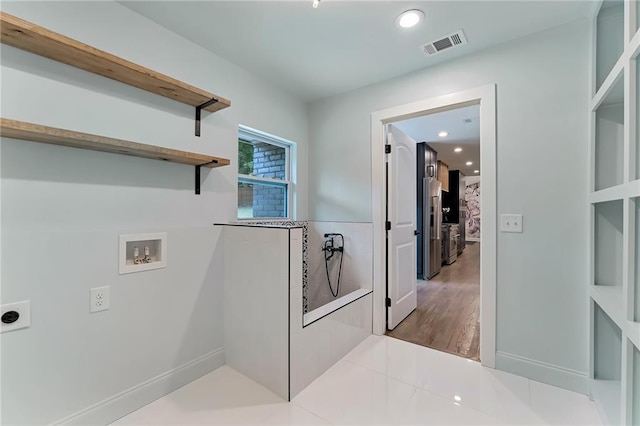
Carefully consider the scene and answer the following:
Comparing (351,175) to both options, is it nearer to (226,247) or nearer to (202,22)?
(226,247)

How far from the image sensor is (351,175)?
285 centimetres

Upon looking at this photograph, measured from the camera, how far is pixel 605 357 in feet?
5.57

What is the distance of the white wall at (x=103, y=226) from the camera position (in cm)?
134

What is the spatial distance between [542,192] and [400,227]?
1.29 m

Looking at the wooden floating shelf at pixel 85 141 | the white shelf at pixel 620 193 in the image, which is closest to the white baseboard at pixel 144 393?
the wooden floating shelf at pixel 85 141

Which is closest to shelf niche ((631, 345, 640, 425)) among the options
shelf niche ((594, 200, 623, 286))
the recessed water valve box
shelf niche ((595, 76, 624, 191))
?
shelf niche ((594, 200, 623, 286))

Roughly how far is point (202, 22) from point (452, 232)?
6.50 meters

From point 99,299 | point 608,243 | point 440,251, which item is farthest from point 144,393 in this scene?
point 440,251

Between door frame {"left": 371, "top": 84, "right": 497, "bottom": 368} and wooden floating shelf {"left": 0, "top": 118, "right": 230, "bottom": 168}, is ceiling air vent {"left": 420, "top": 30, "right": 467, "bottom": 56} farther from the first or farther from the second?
wooden floating shelf {"left": 0, "top": 118, "right": 230, "bottom": 168}

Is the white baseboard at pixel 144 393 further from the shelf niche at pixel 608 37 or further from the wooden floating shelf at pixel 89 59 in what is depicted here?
the shelf niche at pixel 608 37

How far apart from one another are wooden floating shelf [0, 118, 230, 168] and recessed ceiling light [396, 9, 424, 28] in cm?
159

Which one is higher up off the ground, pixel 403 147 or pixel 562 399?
pixel 403 147

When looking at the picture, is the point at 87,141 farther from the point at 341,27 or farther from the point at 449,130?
the point at 449,130

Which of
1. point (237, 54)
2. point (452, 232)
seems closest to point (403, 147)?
point (237, 54)
